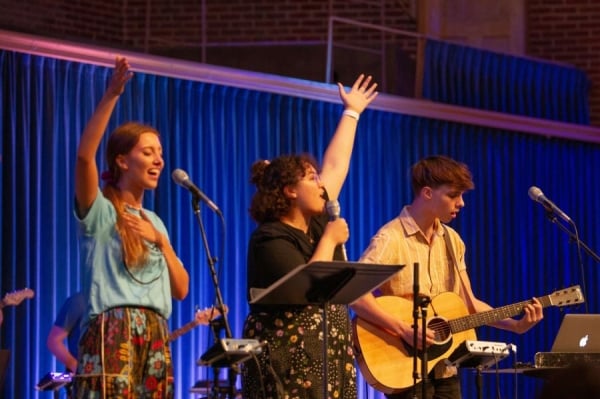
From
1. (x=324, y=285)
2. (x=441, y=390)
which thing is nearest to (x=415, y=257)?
(x=441, y=390)

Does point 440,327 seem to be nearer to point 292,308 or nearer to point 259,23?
point 292,308

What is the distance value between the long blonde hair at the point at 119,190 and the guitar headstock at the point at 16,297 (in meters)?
3.60

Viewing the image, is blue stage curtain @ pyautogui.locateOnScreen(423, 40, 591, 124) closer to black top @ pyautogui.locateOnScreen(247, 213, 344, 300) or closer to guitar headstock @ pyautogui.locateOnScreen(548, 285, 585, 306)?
guitar headstock @ pyautogui.locateOnScreen(548, 285, 585, 306)

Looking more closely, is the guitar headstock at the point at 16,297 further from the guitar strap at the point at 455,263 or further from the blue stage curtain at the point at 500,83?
the blue stage curtain at the point at 500,83

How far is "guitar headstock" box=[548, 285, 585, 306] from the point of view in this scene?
6.04 m

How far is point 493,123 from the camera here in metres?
10.7

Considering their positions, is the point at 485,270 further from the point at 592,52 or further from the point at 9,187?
the point at 9,187

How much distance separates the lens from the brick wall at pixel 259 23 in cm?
1169

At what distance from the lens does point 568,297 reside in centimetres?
605

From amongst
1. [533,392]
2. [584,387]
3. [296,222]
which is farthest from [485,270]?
[584,387]

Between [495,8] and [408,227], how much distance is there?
630 centimetres

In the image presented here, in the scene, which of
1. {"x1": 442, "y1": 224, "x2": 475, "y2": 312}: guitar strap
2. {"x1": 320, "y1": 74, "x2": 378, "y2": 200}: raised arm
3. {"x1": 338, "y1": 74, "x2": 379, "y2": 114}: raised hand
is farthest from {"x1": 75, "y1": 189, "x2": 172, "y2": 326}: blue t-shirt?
{"x1": 442, "y1": 224, "x2": 475, "y2": 312}: guitar strap

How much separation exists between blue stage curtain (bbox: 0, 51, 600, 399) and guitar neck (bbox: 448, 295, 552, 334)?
1489 mm

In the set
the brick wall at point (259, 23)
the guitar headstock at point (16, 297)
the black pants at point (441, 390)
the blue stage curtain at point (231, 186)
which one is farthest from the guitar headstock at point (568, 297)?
the brick wall at point (259, 23)
